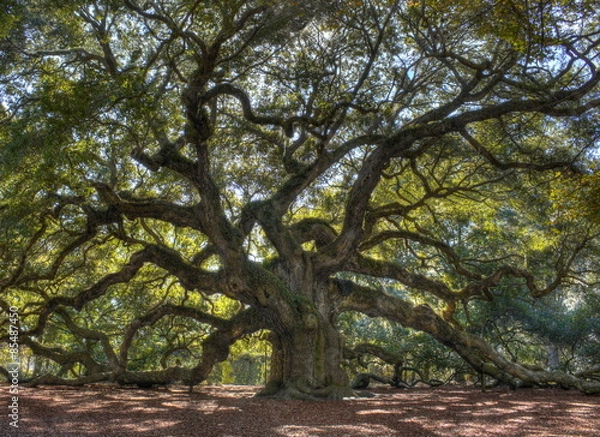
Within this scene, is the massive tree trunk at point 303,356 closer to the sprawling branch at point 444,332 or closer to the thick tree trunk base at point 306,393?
the thick tree trunk base at point 306,393

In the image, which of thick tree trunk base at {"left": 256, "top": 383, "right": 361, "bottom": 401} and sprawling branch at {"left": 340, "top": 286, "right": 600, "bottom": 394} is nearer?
thick tree trunk base at {"left": 256, "top": 383, "right": 361, "bottom": 401}

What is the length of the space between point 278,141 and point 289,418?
667cm

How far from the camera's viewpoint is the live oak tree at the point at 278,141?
720cm

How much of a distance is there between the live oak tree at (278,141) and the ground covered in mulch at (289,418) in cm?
184

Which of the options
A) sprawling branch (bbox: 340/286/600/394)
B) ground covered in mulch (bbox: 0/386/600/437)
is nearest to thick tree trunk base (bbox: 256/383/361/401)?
ground covered in mulch (bbox: 0/386/600/437)

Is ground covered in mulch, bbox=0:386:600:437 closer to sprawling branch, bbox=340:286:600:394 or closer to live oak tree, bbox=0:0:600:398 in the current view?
live oak tree, bbox=0:0:600:398

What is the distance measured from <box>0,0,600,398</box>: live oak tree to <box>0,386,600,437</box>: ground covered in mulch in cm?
184

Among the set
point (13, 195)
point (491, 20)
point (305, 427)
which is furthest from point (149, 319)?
point (491, 20)

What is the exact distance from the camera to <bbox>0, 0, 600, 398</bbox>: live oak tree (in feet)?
23.6

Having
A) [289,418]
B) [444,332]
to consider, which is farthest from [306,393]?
[444,332]

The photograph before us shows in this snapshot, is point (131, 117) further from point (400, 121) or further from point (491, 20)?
point (400, 121)

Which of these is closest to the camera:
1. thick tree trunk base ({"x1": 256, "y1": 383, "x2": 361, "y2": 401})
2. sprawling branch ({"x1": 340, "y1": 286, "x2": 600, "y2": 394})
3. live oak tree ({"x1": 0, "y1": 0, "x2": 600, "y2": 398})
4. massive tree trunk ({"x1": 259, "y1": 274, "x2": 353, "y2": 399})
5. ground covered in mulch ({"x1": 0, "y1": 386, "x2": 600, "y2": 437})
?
ground covered in mulch ({"x1": 0, "y1": 386, "x2": 600, "y2": 437})

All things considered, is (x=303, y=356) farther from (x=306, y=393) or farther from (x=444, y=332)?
(x=444, y=332)

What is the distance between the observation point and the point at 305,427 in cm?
527
